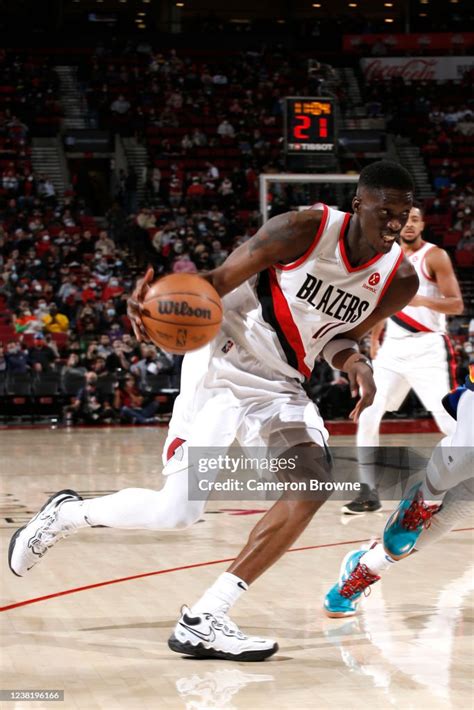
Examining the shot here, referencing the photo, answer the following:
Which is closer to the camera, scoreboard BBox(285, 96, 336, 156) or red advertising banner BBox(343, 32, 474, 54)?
scoreboard BBox(285, 96, 336, 156)

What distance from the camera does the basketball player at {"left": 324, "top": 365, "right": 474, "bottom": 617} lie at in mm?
4332

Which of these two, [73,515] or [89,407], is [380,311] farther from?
[89,407]

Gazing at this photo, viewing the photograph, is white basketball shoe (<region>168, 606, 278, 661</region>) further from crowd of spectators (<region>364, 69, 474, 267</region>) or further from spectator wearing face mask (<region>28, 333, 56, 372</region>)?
crowd of spectators (<region>364, 69, 474, 267</region>)

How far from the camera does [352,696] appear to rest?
11.2ft

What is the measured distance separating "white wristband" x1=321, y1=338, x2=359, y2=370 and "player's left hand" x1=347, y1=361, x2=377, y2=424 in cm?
20

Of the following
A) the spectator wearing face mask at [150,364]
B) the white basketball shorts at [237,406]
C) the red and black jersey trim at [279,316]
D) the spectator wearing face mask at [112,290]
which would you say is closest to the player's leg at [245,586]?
the white basketball shorts at [237,406]

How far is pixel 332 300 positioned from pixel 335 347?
28cm

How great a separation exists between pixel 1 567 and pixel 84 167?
21176 mm

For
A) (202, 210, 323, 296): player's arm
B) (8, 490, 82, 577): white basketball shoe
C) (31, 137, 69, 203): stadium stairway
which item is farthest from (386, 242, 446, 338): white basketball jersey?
(31, 137, 69, 203): stadium stairway

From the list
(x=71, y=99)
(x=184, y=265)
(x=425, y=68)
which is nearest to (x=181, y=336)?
(x=184, y=265)

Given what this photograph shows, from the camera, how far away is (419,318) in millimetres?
7480

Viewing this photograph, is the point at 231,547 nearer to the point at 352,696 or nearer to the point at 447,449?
the point at 447,449

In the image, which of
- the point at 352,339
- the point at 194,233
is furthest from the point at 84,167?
the point at 352,339

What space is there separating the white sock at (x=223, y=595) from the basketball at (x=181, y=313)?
86cm
